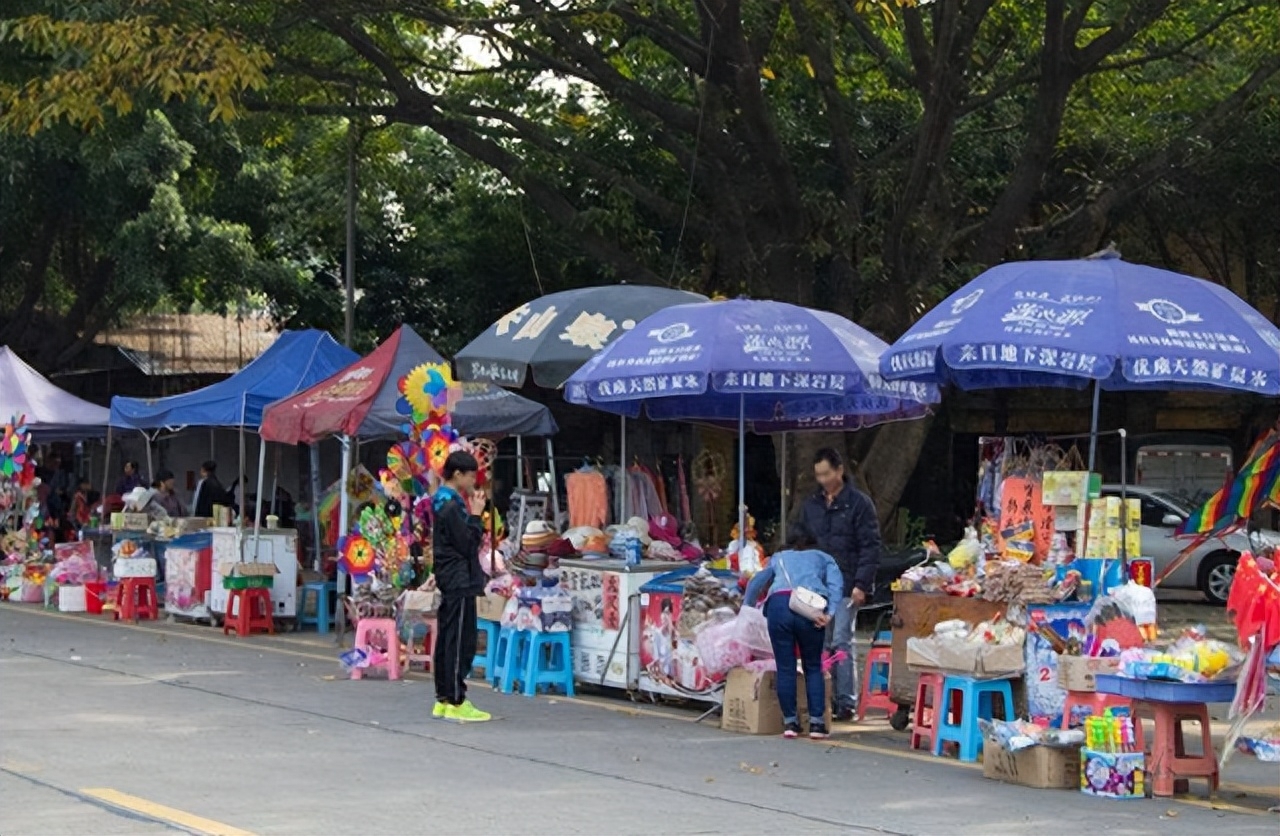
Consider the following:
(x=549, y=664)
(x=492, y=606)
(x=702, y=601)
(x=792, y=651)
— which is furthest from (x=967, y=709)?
(x=492, y=606)

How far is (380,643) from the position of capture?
14688 mm

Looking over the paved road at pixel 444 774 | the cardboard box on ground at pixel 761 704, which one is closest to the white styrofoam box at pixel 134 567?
the paved road at pixel 444 774

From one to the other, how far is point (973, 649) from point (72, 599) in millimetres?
13579

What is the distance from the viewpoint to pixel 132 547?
2022cm

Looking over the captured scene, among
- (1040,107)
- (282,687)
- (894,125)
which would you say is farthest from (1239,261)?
(282,687)

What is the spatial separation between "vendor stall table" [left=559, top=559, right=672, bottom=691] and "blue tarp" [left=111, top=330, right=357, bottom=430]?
268 inches

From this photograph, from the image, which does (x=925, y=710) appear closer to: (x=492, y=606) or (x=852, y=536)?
(x=852, y=536)

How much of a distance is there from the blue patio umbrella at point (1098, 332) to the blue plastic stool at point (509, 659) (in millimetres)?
4091

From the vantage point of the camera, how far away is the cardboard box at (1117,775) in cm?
949

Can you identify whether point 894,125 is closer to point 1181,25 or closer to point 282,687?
point 1181,25

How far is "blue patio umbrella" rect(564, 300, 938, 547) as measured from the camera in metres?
12.4

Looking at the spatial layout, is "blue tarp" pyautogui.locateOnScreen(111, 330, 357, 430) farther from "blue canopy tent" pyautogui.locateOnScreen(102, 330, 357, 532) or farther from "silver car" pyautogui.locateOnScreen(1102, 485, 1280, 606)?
"silver car" pyautogui.locateOnScreen(1102, 485, 1280, 606)

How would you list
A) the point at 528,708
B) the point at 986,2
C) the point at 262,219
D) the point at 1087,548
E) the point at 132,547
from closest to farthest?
the point at 1087,548 → the point at 528,708 → the point at 986,2 → the point at 132,547 → the point at 262,219

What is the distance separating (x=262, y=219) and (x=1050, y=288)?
2165cm
